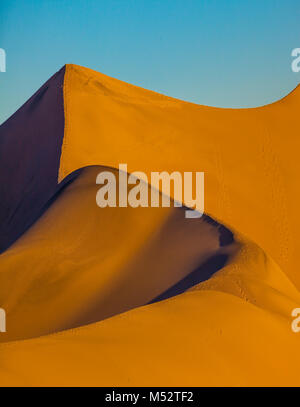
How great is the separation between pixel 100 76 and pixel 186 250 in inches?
684

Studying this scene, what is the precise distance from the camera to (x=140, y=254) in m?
9.24

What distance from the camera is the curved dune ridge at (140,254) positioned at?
471 centimetres

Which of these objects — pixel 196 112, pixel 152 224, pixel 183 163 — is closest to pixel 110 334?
pixel 152 224

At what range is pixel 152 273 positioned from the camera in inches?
332

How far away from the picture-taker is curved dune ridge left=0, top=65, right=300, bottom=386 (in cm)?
471
